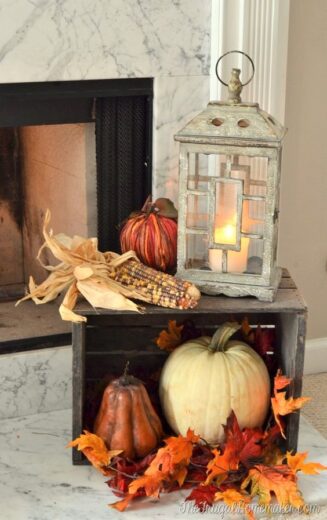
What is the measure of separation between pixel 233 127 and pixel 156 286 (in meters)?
0.39

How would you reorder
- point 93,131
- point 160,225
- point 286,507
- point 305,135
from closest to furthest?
point 286,507 < point 160,225 < point 93,131 < point 305,135

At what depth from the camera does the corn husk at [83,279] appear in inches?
77.9

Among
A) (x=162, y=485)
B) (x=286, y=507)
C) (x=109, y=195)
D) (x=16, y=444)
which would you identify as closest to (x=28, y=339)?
(x=16, y=444)

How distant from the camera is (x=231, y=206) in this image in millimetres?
2035

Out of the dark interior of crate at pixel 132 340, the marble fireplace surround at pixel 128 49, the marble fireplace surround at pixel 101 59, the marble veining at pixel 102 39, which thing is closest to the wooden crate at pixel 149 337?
the dark interior of crate at pixel 132 340

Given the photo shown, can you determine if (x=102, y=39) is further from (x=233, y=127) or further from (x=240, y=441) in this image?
(x=240, y=441)

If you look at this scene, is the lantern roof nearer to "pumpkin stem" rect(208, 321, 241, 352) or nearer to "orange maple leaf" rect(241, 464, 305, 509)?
"pumpkin stem" rect(208, 321, 241, 352)

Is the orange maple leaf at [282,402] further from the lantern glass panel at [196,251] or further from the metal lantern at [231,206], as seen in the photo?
the lantern glass panel at [196,251]

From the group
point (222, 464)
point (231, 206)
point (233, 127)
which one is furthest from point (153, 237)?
point (222, 464)

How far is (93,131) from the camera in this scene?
2.33 meters

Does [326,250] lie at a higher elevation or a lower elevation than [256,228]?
lower

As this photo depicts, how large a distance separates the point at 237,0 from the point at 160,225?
616 mm

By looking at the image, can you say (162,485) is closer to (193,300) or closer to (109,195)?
(193,300)

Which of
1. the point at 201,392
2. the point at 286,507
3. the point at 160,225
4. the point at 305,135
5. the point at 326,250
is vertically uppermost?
the point at 305,135
